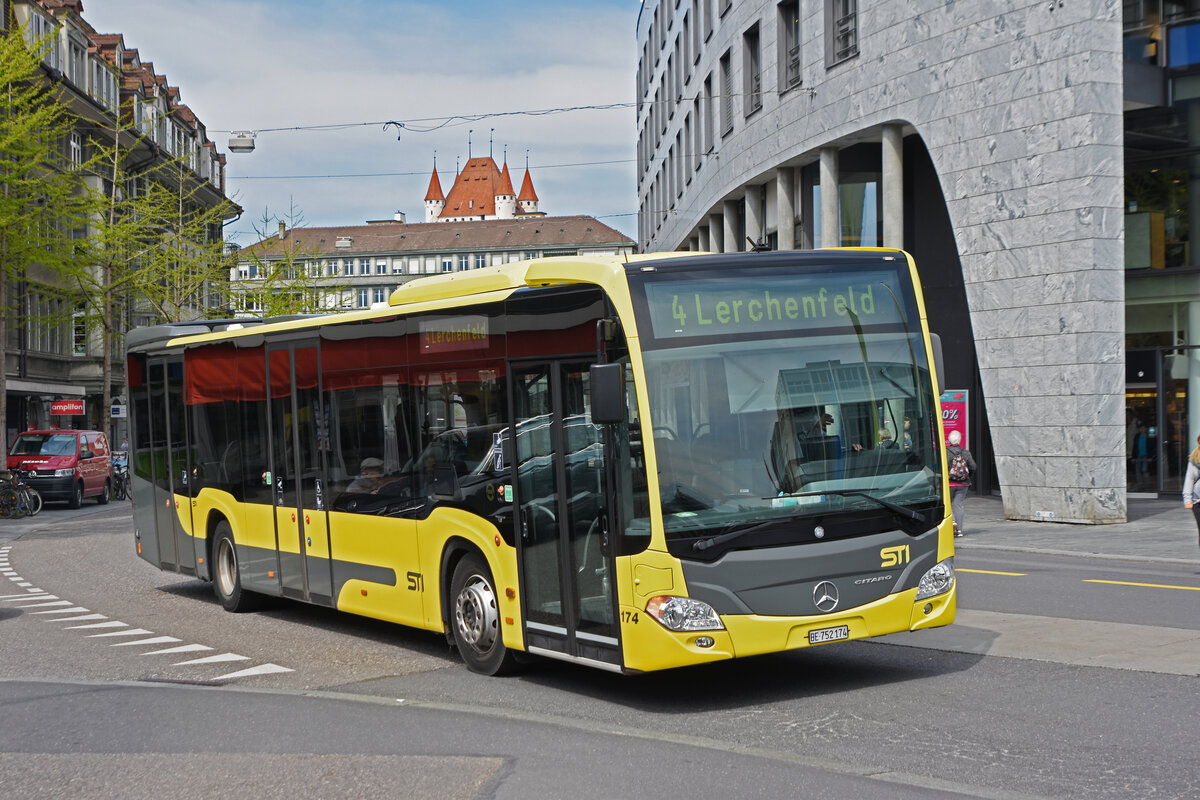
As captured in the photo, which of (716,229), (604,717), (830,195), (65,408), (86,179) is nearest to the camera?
(604,717)

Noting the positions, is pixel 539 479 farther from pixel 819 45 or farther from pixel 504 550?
pixel 819 45

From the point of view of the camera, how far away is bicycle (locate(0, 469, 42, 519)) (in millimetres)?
31562

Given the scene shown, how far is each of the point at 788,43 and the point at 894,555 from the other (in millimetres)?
23981

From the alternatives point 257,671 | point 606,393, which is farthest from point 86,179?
point 606,393

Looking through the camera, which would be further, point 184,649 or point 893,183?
point 893,183

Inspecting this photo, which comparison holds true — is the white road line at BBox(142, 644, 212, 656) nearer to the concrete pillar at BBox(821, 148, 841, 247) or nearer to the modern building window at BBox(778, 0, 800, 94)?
the concrete pillar at BBox(821, 148, 841, 247)

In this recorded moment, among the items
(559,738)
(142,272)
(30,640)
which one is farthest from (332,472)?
(142,272)

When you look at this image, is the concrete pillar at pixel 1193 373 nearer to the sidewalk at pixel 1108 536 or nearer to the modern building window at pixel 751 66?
the sidewalk at pixel 1108 536

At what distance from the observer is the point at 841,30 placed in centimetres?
2764

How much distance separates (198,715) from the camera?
7.95m

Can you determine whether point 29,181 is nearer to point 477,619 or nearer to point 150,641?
point 150,641

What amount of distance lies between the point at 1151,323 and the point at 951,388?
157 inches

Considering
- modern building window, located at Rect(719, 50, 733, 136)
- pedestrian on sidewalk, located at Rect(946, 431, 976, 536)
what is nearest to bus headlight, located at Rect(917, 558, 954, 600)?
pedestrian on sidewalk, located at Rect(946, 431, 976, 536)

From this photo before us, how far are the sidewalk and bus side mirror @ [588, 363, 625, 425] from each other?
1052cm
